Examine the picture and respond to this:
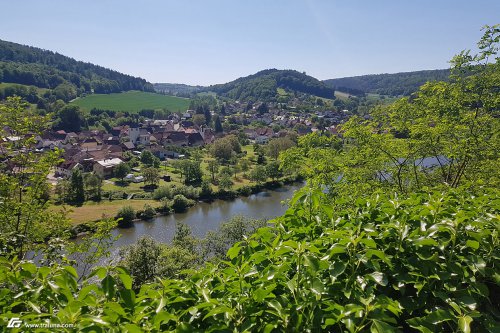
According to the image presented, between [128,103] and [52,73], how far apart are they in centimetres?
4047

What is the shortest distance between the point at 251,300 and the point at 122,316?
2.28 ft

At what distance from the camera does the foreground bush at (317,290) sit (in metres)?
1.65

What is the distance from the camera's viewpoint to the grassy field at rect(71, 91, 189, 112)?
118m

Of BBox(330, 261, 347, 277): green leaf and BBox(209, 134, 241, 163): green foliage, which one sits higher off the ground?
BBox(330, 261, 347, 277): green leaf

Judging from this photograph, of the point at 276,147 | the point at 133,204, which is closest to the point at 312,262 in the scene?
the point at 133,204

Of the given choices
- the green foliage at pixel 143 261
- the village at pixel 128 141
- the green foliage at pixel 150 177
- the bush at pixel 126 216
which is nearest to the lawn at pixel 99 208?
the bush at pixel 126 216

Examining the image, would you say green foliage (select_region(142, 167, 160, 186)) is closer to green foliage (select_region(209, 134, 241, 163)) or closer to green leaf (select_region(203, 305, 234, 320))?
green foliage (select_region(209, 134, 241, 163))

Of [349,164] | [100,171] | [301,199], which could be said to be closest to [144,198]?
[100,171]

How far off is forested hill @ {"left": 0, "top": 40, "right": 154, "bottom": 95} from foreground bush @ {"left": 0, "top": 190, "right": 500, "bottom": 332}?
486 ft

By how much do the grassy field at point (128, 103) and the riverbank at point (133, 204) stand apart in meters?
82.2

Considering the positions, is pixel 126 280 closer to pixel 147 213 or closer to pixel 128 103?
pixel 147 213

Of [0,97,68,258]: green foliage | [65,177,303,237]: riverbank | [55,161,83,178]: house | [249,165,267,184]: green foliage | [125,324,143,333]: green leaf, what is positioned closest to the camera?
[125,324,143,333]: green leaf

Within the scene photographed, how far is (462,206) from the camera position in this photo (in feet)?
8.88

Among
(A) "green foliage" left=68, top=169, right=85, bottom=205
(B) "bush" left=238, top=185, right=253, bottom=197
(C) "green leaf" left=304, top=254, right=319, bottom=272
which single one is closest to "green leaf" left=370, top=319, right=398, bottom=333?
(C) "green leaf" left=304, top=254, right=319, bottom=272
